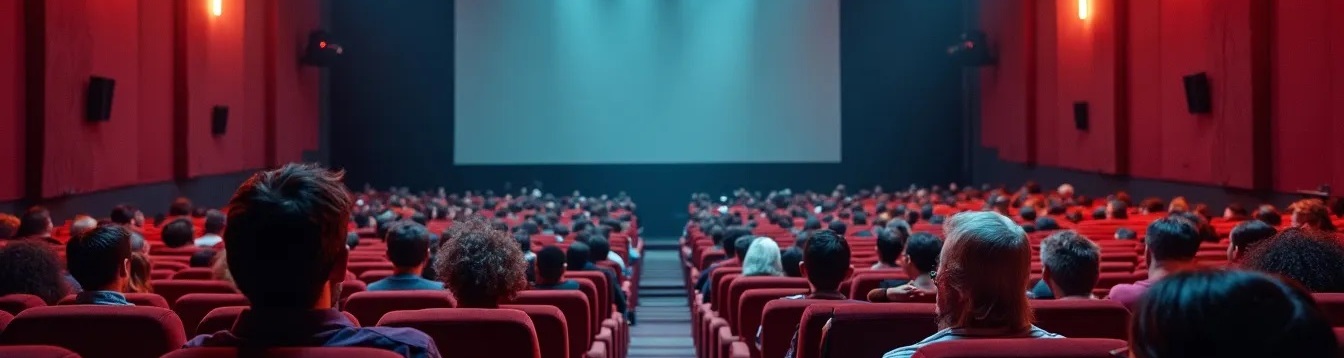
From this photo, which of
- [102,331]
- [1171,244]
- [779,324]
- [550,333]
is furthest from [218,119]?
[102,331]

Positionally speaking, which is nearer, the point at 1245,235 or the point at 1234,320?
the point at 1234,320

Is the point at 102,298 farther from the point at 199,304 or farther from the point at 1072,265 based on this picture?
the point at 1072,265

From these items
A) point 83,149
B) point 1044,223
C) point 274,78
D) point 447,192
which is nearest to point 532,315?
point 1044,223

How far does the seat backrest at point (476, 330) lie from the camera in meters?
3.24

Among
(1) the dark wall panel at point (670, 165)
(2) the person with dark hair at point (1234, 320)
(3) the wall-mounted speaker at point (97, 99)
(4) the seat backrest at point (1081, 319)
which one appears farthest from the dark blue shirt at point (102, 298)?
(1) the dark wall panel at point (670, 165)

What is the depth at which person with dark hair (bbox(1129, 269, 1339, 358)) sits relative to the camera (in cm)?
155

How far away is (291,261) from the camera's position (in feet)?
7.54

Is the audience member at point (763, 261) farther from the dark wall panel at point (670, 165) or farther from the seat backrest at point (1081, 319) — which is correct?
the dark wall panel at point (670, 165)

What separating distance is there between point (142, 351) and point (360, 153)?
22.9m

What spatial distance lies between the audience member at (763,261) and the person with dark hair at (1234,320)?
5671mm

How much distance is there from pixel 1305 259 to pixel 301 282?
2711mm

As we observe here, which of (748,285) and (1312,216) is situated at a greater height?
(1312,216)

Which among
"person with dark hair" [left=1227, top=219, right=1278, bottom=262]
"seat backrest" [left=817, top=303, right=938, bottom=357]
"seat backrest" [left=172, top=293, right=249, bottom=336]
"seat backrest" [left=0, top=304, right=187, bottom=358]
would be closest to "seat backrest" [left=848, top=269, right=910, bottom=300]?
"person with dark hair" [left=1227, top=219, right=1278, bottom=262]

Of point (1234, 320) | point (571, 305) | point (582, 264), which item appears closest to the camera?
point (1234, 320)
